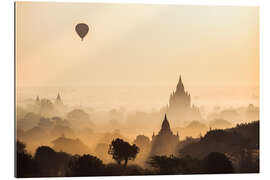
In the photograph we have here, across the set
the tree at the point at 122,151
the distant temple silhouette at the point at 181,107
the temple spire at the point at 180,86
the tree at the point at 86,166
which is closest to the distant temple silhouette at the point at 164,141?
the distant temple silhouette at the point at 181,107

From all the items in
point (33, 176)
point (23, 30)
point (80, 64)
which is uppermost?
point (23, 30)

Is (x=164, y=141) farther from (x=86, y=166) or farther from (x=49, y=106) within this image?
(x=49, y=106)

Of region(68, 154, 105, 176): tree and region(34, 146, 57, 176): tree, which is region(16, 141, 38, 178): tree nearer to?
region(34, 146, 57, 176): tree

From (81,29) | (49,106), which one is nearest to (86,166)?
(49,106)

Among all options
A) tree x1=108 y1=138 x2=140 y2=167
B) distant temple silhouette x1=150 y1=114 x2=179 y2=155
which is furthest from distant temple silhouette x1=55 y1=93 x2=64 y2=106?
distant temple silhouette x1=150 y1=114 x2=179 y2=155

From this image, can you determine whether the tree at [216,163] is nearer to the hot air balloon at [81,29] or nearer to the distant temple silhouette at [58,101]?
the distant temple silhouette at [58,101]

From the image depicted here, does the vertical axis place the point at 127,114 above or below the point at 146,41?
below
